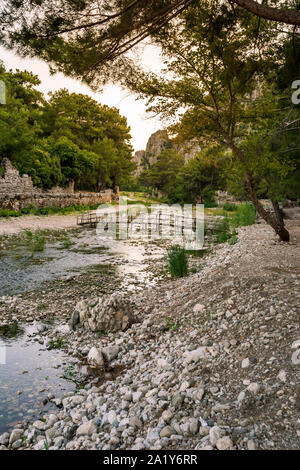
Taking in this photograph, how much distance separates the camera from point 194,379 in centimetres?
333

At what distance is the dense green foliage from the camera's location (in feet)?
74.0

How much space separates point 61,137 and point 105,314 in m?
31.7

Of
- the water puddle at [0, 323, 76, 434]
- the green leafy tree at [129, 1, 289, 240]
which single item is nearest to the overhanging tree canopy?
the green leafy tree at [129, 1, 289, 240]

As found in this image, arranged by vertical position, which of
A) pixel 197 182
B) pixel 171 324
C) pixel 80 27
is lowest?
pixel 171 324

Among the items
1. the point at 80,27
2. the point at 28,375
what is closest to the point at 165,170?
the point at 80,27

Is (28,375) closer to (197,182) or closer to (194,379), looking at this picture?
(194,379)

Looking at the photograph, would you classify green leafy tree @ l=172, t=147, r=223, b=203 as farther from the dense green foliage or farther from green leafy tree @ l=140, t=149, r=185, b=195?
the dense green foliage

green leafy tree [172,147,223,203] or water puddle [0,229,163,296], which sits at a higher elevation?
green leafy tree [172,147,223,203]

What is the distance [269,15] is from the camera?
361 cm

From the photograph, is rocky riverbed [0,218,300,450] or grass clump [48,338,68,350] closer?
rocky riverbed [0,218,300,450]

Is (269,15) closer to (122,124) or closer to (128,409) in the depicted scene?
(128,409)

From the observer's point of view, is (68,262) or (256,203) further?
(68,262)

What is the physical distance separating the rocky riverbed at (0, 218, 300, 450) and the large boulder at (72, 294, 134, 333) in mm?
113
